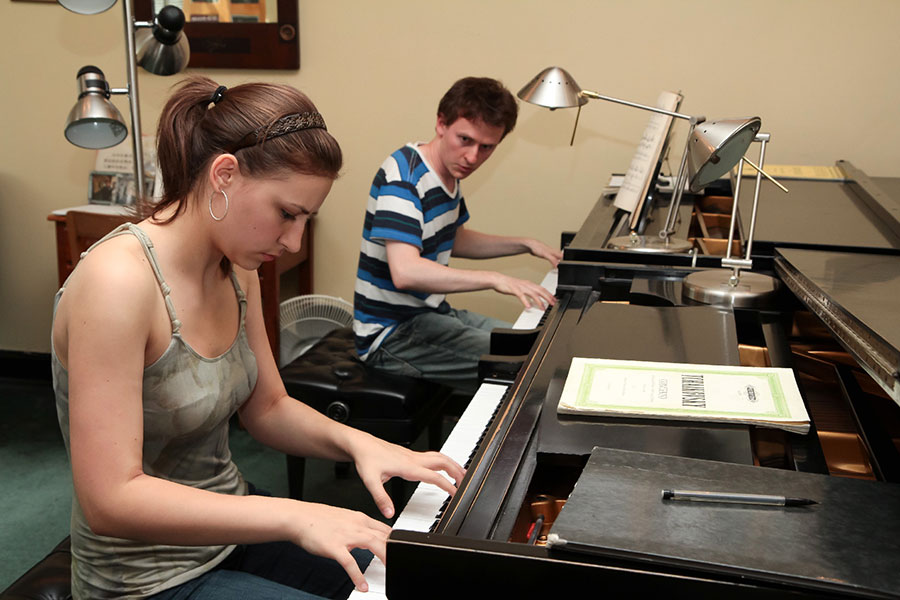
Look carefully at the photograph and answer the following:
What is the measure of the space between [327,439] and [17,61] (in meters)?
3.15

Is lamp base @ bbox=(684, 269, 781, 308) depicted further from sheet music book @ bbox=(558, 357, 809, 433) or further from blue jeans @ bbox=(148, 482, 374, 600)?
blue jeans @ bbox=(148, 482, 374, 600)

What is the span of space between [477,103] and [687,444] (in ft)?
5.56

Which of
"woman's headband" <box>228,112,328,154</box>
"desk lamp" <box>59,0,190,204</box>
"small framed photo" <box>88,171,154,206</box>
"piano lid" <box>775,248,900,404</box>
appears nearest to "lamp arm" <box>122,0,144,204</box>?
"desk lamp" <box>59,0,190,204</box>

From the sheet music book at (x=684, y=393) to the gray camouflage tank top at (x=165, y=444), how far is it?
0.56m

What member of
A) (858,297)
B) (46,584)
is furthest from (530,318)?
(46,584)

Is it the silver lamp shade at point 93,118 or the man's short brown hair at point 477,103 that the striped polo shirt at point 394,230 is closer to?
the man's short brown hair at point 477,103

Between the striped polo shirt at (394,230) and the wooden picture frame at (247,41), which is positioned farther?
the wooden picture frame at (247,41)

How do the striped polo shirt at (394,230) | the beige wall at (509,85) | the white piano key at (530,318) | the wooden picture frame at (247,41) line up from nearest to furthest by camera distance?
the white piano key at (530,318), the striped polo shirt at (394,230), the beige wall at (509,85), the wooden picture frame at (247,41)

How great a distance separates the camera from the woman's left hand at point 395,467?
118 cm

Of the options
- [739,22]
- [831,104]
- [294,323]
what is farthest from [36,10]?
[831,104]

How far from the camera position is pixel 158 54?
2.49 m

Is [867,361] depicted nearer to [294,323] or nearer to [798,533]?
[798,533]

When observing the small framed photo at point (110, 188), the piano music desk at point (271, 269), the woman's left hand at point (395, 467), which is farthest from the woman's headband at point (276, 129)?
the small framed photo at point (110, 188)

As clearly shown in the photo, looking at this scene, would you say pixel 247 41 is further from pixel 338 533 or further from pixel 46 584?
pixel 338 533
